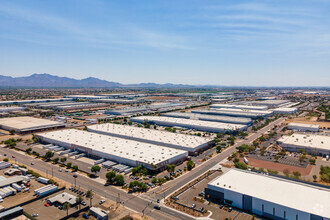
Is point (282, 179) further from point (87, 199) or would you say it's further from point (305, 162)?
point (87, 199)

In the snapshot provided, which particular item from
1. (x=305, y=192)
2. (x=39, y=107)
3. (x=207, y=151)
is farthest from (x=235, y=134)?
(x=39, y=107)

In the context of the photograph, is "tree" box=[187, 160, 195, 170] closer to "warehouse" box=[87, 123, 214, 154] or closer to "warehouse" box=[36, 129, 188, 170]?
"warehouse" box=[36, 129, 188, 170]

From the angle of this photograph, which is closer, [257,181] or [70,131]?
[257,181]

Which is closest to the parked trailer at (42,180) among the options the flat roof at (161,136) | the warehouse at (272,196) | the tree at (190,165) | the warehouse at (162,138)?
the tree at (190,165)

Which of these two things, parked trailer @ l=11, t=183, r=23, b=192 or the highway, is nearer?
the highway

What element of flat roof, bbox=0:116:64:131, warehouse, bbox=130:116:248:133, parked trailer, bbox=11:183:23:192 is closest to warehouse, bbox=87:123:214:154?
warehouse, bbox=130:116:248:133

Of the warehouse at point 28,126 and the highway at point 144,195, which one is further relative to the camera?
the warehouse at point 28,126

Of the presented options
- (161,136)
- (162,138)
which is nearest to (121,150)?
(162,138)

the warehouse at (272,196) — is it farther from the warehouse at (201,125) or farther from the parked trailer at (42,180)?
the warehouse at (201,125)
